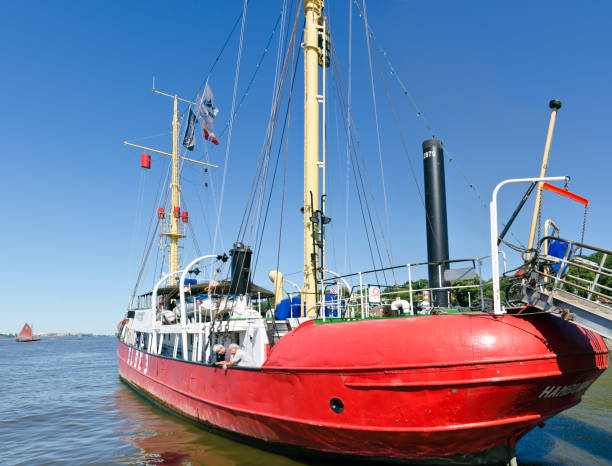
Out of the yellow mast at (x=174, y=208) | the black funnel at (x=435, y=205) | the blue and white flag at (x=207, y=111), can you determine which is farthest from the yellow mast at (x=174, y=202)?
the black funnel at (x=435, y=205)

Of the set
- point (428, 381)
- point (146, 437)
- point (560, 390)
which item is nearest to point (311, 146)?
point (428, 381)

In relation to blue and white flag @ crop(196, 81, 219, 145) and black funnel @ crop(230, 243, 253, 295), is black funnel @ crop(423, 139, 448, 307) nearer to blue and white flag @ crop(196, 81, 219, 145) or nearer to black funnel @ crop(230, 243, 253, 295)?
black funnel @ crop(230, 243, 253, 295)

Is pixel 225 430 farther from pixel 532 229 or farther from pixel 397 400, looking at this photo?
pixel 532 229

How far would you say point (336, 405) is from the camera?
6770 mm

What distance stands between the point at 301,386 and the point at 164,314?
9586 millimetres

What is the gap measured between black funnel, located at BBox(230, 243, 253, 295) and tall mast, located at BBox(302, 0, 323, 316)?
2.18 meters

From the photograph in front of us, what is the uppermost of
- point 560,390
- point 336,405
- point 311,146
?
point 311,146

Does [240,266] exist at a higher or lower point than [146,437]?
higher

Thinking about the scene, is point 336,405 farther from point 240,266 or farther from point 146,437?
point 146,437

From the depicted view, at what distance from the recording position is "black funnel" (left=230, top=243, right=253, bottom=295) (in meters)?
11.9

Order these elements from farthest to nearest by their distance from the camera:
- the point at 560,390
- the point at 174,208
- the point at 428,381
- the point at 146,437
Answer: the point at 174,208 → the point at 146,437 → the point at 560,390 → the point at 428,381

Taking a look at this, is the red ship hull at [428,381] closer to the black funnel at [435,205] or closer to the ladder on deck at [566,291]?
the ladder on deck at [566,291]

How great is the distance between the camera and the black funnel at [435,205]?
9.69m

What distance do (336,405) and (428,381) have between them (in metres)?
1.62
